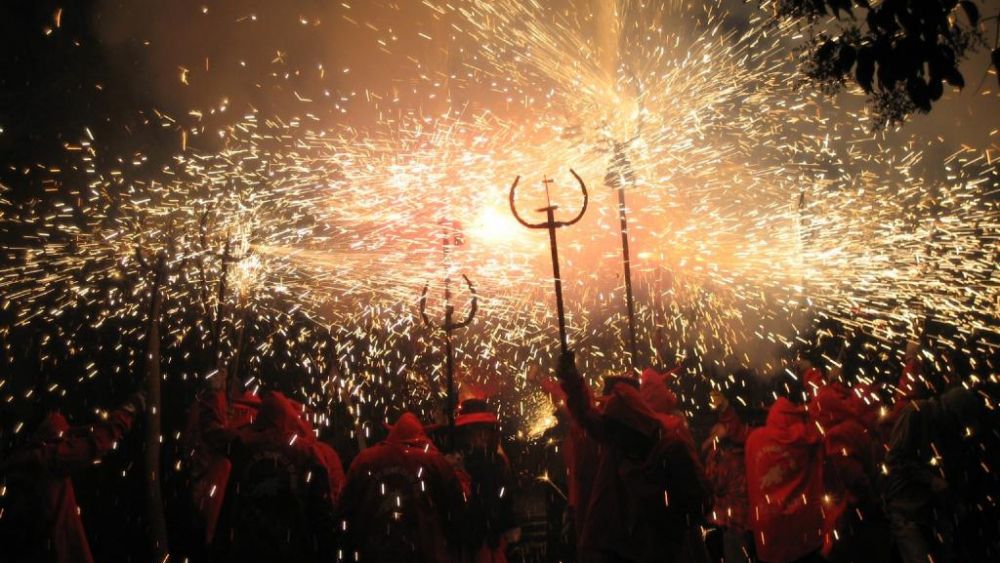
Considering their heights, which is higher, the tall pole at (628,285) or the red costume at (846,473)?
the tall pole at (628,285)

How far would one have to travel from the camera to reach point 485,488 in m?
5.15

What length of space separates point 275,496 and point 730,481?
4.21 metres

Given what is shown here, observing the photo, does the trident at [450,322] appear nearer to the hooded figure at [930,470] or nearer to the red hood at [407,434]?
the red hood at [407,434]

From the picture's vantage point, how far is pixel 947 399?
5.54 meters

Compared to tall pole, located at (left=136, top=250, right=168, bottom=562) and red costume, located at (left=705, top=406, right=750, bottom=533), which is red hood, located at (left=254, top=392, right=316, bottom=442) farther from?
red costume, located at (left=705, top=406, right=750, bottom=533)

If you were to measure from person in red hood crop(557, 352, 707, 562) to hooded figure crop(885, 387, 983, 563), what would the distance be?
1.67m

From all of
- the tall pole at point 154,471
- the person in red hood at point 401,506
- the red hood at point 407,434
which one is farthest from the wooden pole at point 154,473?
the red hood at point 407,434

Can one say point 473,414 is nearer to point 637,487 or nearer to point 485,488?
point 485,488

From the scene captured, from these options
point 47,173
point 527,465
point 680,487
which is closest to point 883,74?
point 680,487

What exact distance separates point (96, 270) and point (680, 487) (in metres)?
8.14

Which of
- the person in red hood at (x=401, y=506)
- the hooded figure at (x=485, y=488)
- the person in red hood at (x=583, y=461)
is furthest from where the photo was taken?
the person in red hood at (x=583, y=461)

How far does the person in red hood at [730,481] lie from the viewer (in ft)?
22.1

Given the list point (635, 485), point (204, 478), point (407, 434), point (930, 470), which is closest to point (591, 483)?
point (635, 485)

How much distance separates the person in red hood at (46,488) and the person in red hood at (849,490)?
5059 millimetres
